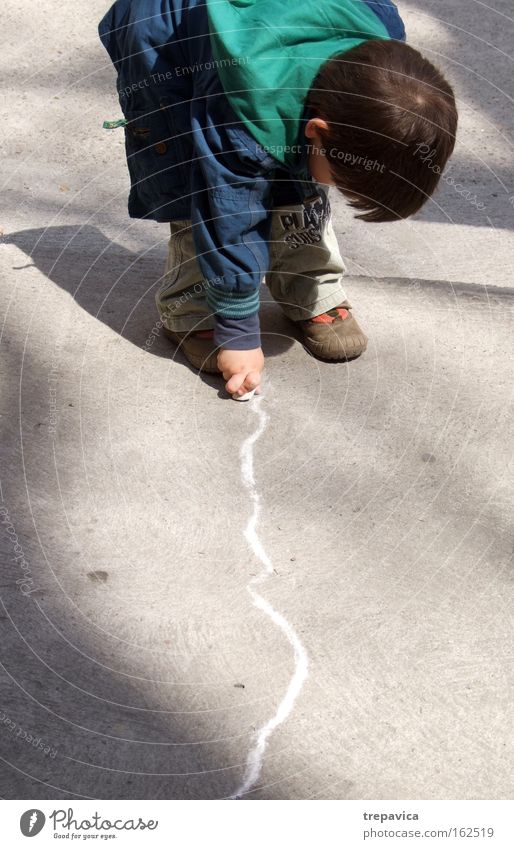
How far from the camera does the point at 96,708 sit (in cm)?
157

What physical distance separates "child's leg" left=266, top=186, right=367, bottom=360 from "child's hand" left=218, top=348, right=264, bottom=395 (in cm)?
18

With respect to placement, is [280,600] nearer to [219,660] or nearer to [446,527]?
[219,660]

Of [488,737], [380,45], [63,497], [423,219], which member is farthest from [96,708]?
[423,219]

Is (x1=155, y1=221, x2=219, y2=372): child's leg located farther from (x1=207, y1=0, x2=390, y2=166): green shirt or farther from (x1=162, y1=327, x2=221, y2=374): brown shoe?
(x1=207, y1=0, x2=390, y2=166): green shirt

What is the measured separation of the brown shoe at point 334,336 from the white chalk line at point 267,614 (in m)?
0.20

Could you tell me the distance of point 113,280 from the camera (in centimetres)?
243

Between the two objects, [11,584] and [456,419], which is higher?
[456,419]

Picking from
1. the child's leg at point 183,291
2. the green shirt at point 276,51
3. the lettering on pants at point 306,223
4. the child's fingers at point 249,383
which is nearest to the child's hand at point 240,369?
the child's fingers at point 249,383

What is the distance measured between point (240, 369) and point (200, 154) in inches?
19.0

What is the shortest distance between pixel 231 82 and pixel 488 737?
47.0 inches

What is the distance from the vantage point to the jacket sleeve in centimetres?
179

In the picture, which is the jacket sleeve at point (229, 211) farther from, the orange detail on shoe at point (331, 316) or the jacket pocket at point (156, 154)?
the orange detail on shoe at point (331, 316)

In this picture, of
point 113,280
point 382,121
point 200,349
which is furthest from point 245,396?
point 382,121

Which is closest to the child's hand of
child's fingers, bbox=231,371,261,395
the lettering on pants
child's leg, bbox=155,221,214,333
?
child's fingers, bbox=231,371,261,395
